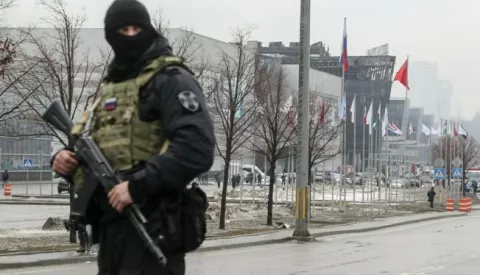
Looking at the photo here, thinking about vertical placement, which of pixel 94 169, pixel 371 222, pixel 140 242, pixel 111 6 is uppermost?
pixel 111 6

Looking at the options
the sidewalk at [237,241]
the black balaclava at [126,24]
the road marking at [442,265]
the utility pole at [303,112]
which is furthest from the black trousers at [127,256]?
the utility pole at [303,112]

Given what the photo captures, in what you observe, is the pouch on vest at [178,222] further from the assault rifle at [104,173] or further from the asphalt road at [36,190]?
the asphalt road at [36,190]

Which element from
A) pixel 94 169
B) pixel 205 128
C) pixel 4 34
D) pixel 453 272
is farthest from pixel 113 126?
pixel 4 34

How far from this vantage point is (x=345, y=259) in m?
16.7

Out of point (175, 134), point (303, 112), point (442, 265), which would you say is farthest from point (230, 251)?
point (175, 134)

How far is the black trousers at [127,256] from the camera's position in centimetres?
346

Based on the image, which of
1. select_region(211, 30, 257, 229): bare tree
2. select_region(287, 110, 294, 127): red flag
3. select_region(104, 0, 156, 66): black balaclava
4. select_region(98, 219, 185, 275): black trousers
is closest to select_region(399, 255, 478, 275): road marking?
select_region(211, 30, 257, 229): bare tree

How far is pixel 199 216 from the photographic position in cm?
351

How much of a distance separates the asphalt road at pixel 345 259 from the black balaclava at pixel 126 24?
34.6ft

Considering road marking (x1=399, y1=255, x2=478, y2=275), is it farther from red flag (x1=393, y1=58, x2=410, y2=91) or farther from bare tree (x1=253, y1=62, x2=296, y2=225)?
red flag (x1=393, y1=58, x2=410, y2=91)

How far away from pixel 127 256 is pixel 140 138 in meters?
0.56

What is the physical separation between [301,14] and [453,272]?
10.1m

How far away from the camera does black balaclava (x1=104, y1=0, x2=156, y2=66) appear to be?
364cm

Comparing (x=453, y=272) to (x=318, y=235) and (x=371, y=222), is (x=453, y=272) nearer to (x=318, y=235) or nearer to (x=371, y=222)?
(x=318, y=235)
